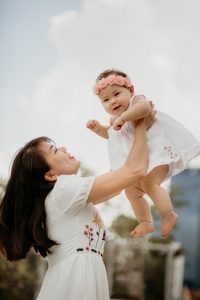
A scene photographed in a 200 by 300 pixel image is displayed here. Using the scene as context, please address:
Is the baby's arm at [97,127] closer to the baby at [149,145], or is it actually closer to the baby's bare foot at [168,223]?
the baby at [149,145]

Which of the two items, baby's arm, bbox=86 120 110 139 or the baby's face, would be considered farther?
baby's arm, bbox=86 120 110 139

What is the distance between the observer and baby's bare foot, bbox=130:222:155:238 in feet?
4.55

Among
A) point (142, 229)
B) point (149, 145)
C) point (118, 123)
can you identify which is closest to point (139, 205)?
point (142, 229)

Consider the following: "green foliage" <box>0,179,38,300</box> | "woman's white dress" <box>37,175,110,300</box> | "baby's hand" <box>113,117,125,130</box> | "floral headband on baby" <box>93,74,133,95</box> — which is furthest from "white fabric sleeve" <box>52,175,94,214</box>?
"green foliage" <box>0,179,38,300</box>

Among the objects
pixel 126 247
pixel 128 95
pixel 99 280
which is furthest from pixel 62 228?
pixel 126 247

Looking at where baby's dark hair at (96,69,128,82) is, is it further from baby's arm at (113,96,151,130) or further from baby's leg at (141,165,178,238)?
baby's leg at (141,165,178,238)

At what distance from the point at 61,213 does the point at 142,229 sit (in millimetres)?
251

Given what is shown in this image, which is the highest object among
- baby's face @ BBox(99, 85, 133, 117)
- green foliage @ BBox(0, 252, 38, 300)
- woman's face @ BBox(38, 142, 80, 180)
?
baby's face @ BBox(99, 85, 133, 117)

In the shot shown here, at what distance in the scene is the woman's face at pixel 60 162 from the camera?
1336mm

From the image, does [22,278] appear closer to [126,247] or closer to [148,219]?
[126,247]

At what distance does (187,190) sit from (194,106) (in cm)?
377

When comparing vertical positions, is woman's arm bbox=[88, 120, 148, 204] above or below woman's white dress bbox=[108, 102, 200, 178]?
below

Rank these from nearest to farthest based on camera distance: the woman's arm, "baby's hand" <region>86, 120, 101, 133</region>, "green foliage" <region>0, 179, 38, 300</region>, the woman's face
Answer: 1. the woman's arm
2. the woman's face
3. "baby's hand" <region>86, 120, 101, 133</region>
4. "green foliage" <region>0, 179, 38, 300</region>

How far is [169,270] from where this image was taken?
7375mm
